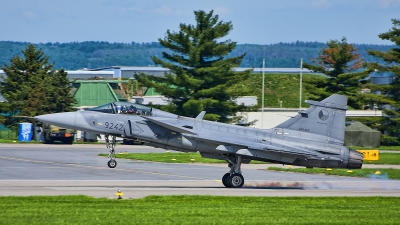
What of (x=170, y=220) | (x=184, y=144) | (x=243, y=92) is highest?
(x=243, y=92)

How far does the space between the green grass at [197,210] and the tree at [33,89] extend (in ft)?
133

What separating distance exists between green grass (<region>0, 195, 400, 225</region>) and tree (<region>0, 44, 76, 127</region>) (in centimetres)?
4054

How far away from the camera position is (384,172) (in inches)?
1214

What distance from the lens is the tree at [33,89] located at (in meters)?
59.6

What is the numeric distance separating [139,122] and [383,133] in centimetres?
4275

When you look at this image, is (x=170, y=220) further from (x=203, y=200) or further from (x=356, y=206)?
(x=356, y=206)

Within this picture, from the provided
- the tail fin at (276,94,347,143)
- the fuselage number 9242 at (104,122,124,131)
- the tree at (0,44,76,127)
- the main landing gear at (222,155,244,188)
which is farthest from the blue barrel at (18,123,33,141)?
the tail fin at (276,94,347,143)

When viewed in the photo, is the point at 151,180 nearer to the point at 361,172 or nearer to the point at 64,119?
the point at 64,119

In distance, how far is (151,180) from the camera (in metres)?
27.4

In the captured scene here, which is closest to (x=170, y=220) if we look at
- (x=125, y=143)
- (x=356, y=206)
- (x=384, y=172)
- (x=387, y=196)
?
(x=356, y=206)

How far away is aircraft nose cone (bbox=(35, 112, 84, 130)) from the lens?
74.6ft

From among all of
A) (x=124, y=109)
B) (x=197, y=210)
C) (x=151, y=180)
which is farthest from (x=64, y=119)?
(x=197, y=210)

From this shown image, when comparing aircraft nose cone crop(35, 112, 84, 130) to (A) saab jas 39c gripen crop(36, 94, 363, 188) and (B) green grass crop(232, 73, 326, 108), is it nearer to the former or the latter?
(A) saab jas 39c gripen crop(36, 94, 363, 188)

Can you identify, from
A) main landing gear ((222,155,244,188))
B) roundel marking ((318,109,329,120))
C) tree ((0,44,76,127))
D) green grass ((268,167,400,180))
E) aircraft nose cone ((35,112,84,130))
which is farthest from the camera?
tree ((0,44,76,127))
